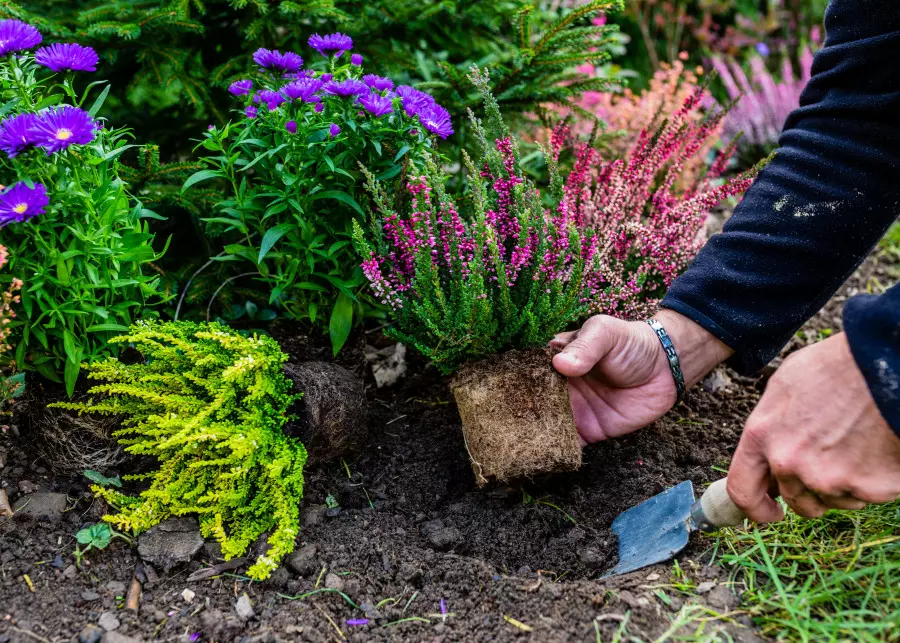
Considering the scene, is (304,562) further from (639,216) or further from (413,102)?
(639,216)

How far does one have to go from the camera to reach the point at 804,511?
1.65 metres

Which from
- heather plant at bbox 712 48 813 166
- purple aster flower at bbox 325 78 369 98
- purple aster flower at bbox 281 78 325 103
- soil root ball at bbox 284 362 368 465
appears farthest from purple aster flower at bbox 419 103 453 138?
heather plant at bbox 712 48 813 166

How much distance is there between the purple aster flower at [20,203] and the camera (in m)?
1.66

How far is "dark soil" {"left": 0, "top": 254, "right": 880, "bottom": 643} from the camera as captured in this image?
1.72 metres

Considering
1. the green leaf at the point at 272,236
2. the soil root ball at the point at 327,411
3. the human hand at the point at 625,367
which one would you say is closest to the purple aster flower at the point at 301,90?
the green leaf at the point at 272,236

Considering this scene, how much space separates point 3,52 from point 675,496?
2.20 metres

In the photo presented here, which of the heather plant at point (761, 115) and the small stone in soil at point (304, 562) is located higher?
the heather plant at point (761, 115)

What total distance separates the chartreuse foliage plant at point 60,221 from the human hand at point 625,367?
1.31 m

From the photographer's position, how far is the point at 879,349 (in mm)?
1429

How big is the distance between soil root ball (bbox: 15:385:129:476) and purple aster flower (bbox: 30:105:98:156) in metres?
0.78

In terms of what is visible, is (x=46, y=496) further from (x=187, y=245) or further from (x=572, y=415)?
(x=572, y=415)

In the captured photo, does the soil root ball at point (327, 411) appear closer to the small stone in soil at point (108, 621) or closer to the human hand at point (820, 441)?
the small stone in soil at point (108, 621)

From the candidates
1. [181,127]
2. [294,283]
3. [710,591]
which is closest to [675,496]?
[710,591]

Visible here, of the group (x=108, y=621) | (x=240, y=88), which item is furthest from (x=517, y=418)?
(x=240, y=88)
